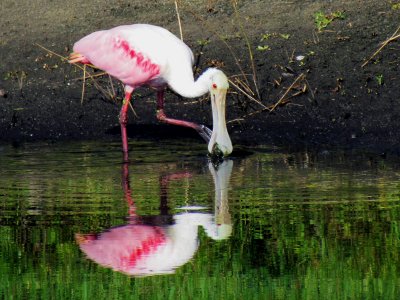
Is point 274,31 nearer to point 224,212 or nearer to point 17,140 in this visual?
point 17,140

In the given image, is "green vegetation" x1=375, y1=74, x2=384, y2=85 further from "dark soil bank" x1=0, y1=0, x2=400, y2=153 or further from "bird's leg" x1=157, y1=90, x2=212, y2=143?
"bird's leg" x1=157, y1=90, x2=212, y2=143

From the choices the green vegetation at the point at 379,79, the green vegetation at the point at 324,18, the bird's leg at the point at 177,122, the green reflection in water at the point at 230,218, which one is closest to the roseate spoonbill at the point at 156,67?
the bird's leg at the point at 177,122

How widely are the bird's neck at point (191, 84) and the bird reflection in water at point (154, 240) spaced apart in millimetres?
2844

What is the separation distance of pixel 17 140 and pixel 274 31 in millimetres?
3428

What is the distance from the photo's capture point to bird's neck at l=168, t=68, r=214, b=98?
12.6 meters

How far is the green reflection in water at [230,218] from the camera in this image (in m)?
7.60

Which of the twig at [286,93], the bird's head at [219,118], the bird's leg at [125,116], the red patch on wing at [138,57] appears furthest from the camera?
the twig at [286,93]

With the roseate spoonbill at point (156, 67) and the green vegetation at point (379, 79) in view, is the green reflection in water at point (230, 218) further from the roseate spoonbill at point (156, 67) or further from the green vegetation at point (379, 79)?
the green vegetation at point (379, 79)

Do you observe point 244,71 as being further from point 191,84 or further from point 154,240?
point 154,240

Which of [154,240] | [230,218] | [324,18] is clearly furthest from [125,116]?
[154,240]

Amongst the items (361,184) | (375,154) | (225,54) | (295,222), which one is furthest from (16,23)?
(295,222)

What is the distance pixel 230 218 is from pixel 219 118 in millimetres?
3348

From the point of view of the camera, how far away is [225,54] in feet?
49.7

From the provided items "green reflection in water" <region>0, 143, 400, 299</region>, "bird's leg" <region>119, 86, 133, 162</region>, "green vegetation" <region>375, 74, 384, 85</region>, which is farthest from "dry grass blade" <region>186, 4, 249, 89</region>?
"green reflection in water" <region>0, 143, 400, 299</region>
